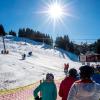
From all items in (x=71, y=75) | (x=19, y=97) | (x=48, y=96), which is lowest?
(x=19, y=97)

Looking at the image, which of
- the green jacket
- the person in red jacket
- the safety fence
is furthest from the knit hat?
the safety fence

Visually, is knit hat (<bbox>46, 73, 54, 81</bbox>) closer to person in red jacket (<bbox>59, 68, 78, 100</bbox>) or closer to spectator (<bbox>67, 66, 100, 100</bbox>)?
person in red jacket (<bbox>59, 68, 78, 100</bbox>)

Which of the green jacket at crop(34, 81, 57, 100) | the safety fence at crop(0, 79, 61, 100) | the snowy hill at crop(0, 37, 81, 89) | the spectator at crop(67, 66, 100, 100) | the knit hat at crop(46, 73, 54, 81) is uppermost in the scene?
the spectator at crop(67, 66, 100, 100)

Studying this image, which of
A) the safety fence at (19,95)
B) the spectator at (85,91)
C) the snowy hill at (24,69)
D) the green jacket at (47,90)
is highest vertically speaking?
the spectator at (85,91)

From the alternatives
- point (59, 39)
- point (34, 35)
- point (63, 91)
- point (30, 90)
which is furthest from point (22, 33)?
point (63, 91)

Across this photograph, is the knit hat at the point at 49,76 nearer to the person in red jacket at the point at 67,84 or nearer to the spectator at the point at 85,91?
the person in red jacket at the point at 67,84

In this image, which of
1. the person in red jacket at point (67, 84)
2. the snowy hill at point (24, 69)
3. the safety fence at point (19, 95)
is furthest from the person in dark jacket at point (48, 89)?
the snowy hill at point (24, 69)

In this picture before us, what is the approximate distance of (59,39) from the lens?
5546 inches

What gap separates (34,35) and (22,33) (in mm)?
6796

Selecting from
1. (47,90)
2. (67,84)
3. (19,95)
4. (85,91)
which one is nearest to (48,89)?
(47,90)

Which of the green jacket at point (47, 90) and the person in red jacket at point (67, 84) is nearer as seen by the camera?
the person in red jacket at point (67, 84)

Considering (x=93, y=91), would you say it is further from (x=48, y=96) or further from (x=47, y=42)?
(x=47, y=42)

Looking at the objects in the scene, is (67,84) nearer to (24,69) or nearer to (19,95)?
(19,95)

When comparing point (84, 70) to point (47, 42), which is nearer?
point (84, 70)
